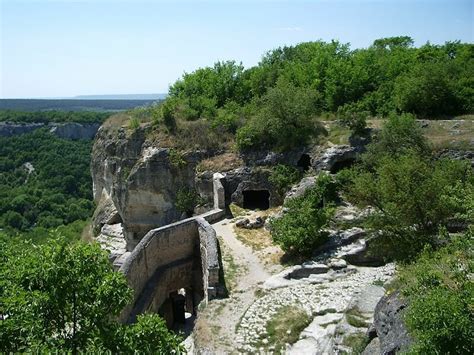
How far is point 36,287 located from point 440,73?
2378cm

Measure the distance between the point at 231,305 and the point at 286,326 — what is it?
240 centimetres

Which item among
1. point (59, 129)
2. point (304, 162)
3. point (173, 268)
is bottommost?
point (173, 268)

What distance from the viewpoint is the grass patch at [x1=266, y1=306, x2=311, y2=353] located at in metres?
11.9

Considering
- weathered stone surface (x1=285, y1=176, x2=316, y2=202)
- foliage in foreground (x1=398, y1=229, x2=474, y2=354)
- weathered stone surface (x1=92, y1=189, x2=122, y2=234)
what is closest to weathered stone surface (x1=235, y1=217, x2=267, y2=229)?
weathered stone surface (x1=285, y1=176, x2=316, y2=202)

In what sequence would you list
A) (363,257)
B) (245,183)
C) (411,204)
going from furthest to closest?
(245,183) < (363,257) < (411,204)

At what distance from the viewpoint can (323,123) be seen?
88.2ft

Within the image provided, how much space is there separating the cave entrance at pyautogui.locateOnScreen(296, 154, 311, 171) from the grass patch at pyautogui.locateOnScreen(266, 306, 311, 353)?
12.5 metres

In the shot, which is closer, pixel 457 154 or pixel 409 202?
pixel 409 202

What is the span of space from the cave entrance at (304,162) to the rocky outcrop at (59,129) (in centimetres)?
7558

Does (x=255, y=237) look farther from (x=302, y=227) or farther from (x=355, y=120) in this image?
(x=355, y=120)

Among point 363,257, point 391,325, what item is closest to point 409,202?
point 363,257

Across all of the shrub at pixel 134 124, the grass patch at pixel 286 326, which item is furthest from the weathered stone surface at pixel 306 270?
the shrub at pixel 134 124

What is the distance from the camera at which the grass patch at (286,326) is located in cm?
1192

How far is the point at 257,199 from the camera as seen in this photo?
2592 cm
